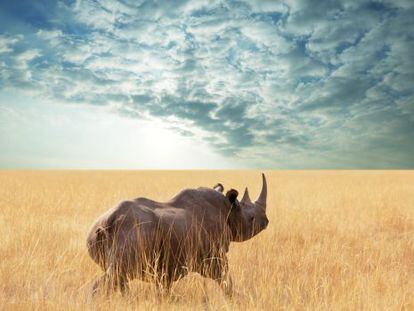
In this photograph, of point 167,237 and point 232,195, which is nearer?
point 167,237

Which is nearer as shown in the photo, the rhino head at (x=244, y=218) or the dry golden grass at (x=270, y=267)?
the dry golden grass at (x=270, y=267)

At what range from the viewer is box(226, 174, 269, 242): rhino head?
510 centimetres

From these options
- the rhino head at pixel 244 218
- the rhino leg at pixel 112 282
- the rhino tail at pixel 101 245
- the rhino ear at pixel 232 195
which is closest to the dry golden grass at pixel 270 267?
the rhino leg at pixel 112 282

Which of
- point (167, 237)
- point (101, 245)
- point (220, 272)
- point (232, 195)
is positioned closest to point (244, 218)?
point (232, 195)

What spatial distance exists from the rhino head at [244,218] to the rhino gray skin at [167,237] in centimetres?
1

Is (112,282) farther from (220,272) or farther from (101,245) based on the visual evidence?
(220,272)

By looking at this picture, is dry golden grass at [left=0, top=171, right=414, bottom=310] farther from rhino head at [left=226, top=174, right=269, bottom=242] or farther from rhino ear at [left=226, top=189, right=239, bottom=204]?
rhino ear at [left=226, top=189, right=239, bottom=204]

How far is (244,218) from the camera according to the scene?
5.18 m

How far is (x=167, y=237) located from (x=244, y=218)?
1415 mm

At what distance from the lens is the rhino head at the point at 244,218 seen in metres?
5.10

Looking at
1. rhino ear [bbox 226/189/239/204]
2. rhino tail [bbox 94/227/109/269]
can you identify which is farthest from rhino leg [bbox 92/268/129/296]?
rhino ear [bbox 226/189/239/204]

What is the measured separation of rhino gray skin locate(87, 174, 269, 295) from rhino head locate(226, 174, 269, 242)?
1cm

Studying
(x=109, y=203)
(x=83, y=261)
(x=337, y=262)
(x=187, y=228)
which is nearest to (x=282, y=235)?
(x=337, y=262)

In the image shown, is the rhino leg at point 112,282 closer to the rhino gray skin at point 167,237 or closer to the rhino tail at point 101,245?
the rhino gray skin at point 167,237
